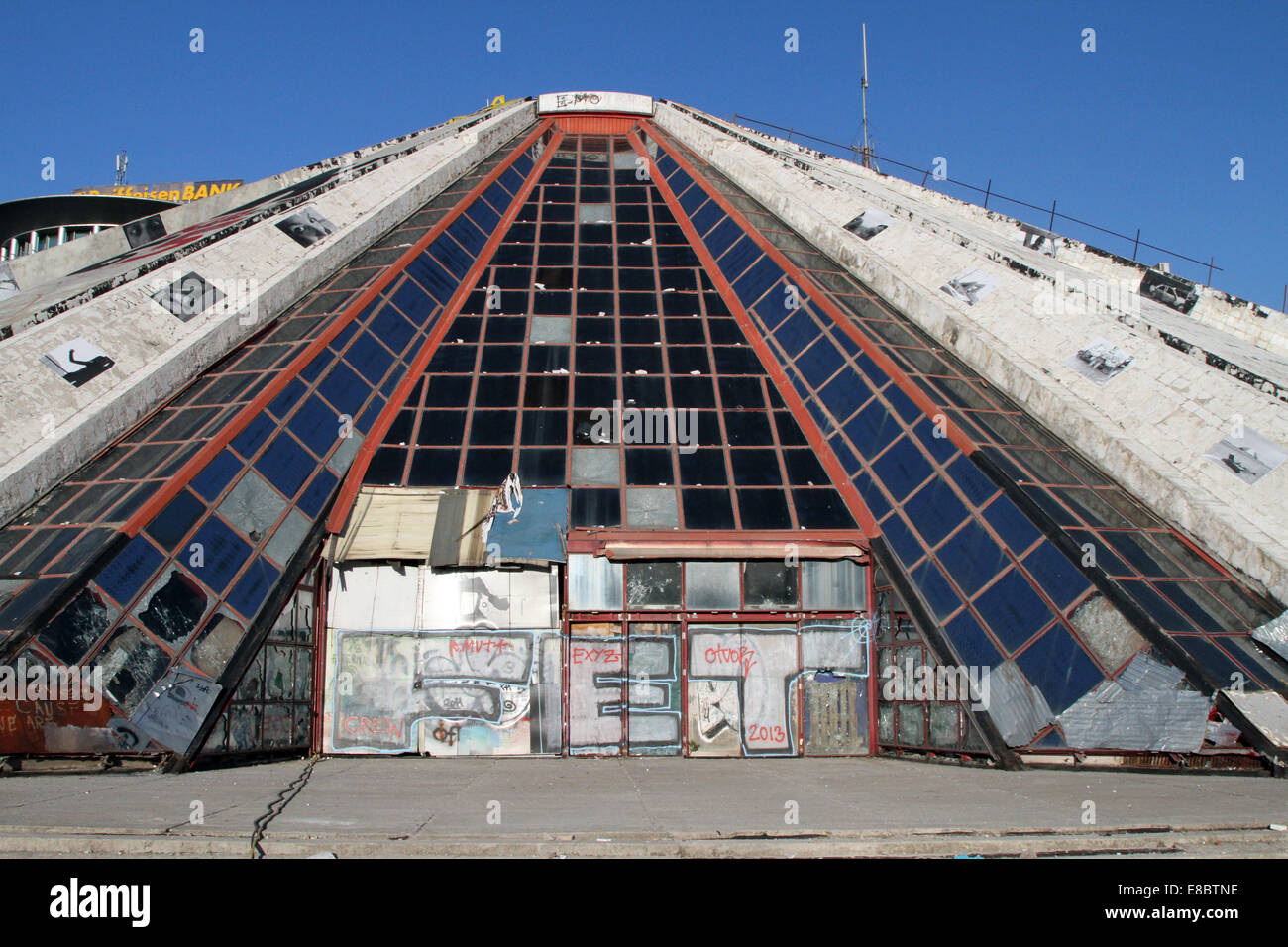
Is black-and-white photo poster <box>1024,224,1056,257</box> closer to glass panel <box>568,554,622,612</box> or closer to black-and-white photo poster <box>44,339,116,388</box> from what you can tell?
glass panel <box>568,554,622,612</box>

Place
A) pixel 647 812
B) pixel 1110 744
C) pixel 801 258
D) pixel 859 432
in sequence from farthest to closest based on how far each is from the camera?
pixel 801 258 < pixel 859 432 < pixel 1110 744 < pixel 647 812

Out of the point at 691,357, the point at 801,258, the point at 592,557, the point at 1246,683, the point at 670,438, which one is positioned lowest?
the point at 1246,683

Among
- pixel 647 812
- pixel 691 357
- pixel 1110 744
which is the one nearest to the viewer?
pixel 647 812

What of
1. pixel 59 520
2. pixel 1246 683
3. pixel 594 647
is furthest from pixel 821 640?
pixel 59 520

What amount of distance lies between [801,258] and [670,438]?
7479 mm

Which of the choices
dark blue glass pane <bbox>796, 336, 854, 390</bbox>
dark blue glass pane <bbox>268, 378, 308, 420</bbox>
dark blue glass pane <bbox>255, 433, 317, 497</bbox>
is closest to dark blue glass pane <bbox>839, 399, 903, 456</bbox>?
dark blue glass pane <bbox>796, 336, 854, 390</bbox>

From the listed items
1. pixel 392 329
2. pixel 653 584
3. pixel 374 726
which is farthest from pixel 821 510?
pixel 392 329

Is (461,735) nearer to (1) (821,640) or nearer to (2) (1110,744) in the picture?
(1) (821,640)

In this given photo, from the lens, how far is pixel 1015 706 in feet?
49.2

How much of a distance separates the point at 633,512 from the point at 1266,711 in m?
10.9

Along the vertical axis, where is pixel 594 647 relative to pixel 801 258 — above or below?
below

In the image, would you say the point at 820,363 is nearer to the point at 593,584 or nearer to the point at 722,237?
the point at 722,237

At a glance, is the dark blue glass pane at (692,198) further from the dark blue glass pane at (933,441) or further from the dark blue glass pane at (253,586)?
the dark blue glass pane at (253,586)

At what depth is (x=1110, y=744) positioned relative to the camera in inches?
556
